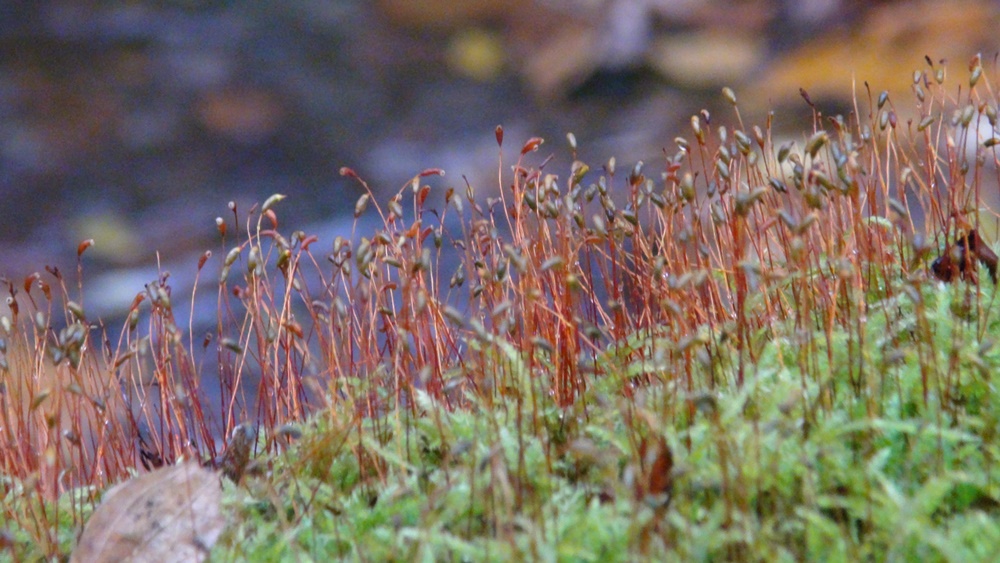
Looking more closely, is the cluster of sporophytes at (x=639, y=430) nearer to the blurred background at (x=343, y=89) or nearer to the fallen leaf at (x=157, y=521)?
the fallen leaf at (x=157, y=521)

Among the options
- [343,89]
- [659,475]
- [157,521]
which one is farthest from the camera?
[343,89]

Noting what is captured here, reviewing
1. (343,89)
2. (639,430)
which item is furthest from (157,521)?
(343,89)

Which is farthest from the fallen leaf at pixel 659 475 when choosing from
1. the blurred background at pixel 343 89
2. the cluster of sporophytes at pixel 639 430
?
the blurred background at pixel 343 89

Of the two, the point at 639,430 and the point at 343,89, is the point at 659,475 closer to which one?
the point at 639,430

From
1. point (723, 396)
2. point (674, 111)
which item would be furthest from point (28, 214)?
point (723, 396)

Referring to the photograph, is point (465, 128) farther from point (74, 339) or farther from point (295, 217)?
point (74, 339)

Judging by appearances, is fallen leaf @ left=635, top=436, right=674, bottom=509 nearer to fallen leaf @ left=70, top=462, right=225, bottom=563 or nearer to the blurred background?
fallen leaf @ left=70, top=462, right=225, bottom=563
